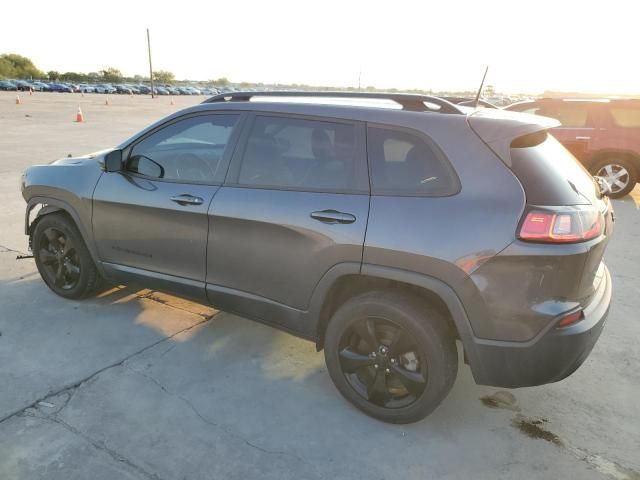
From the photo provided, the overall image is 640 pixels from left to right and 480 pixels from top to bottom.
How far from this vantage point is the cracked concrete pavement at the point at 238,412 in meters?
2.35

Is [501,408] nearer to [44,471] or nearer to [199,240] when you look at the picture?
[199,240]

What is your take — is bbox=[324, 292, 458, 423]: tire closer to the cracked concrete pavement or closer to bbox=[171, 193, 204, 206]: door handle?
the cracked concrete pavement

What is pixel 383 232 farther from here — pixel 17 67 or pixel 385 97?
pixel 17 67

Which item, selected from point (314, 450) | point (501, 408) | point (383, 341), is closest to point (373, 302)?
point (383, 341)

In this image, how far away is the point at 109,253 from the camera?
3637 millimetres

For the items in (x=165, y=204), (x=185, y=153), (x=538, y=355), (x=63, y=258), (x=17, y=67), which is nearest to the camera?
(x=538, y=355)

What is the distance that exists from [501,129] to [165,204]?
2.16m

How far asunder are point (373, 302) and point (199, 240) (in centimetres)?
126

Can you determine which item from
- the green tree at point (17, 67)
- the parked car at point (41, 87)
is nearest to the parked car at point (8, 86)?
the parked car at point (41, 87)

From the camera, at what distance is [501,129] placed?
90.8 inches

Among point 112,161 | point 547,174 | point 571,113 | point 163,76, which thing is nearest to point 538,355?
point 547,174

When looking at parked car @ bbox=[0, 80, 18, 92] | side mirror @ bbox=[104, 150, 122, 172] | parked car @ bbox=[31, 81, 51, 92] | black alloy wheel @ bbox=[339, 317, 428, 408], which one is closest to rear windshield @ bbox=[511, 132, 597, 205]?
black alloy wheel @ bbox=[339, 317, 428, 408]

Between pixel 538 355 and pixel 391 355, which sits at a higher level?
pixel 538 355

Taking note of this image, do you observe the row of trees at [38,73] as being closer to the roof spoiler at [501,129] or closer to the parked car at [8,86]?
the parked car at [8,86]
